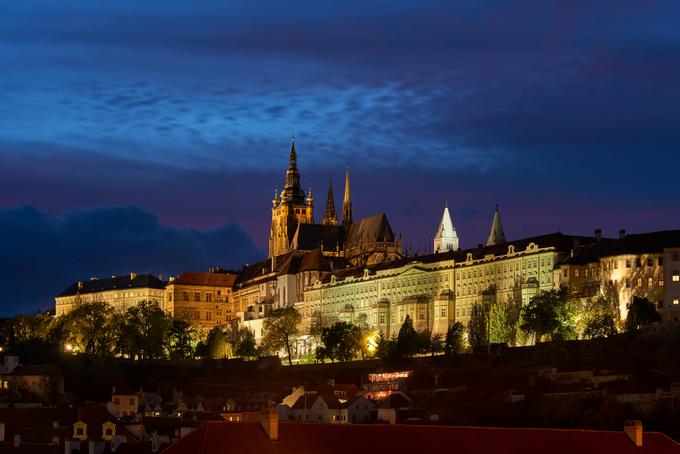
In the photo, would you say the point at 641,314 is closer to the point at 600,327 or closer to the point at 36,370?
the point at 600,327

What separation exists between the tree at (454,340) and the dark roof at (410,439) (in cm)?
10174

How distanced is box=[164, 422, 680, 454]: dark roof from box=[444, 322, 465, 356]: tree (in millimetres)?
101742

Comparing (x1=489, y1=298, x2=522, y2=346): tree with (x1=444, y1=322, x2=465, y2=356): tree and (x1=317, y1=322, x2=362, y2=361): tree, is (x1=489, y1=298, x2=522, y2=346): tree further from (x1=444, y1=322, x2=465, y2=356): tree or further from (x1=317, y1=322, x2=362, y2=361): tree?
(x1=317, y1=322, x2=362, y2=361): tree

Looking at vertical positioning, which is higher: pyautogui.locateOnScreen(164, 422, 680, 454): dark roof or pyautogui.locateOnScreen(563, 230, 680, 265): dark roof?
pyautogui.locateOnScreen(563, 230, 680, 265): dark roof

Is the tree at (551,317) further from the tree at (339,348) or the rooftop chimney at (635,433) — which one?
the rooftop chimney at (635,433)

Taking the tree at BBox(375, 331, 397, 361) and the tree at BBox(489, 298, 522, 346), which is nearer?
the tree at BBox(489, 298, 522, 346)

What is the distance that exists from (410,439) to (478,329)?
11679 cm

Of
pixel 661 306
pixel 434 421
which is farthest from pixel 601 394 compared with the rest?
pixel 661 306

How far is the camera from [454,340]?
178 metres

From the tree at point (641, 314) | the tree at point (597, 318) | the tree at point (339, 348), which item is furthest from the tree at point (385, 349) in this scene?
the tree at point (641, 314)

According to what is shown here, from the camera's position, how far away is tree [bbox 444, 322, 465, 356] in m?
176

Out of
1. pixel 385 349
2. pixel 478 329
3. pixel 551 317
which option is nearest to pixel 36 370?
pixel 385 349

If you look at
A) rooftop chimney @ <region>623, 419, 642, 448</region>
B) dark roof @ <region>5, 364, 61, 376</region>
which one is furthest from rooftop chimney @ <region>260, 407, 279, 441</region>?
dark roof @ <region>5, 364, 61, 376</region>

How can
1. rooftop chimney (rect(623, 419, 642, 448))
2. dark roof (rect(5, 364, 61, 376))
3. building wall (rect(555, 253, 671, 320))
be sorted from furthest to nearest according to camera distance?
building wall (rect(555, 253, 671, 320)) → dark roof (rect(5, 364, 61, 376)) → rooftop chimney (rect(623, 419, 642, 448))
